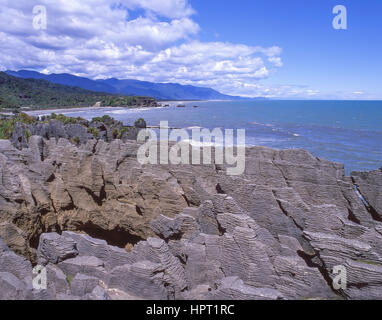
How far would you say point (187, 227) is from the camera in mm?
7758

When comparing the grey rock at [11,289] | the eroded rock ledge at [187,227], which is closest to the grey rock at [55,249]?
the eroded rock ledge at [187,227]

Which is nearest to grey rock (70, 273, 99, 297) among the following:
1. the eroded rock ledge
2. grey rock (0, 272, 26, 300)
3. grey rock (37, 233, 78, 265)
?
the eroded rock ledge

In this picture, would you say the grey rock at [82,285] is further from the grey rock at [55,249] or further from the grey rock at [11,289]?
the grey rock at [55,249]

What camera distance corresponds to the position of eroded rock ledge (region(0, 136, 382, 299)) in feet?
20.2

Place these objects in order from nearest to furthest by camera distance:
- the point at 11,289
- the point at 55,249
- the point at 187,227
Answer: the point at 11,289 < the point at 55,249 < the point at 187,227

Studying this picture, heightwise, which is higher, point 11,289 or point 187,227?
point 187,227

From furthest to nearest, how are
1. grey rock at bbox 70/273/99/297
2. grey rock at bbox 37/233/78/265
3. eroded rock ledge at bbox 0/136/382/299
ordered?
grey rock at bbox 37/233/78/265
grey rock at bbox 70/273/99/297
eroded rock ledge at bbox 0/136/382/299

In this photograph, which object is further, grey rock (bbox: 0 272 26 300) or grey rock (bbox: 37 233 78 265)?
grey rock (bbox: 37 233 78 265)

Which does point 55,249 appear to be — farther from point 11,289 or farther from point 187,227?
point 187,227

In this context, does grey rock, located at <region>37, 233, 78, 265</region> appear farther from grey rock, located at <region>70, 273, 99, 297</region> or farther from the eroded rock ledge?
grey rock, located at <region>70, 273, 99, 297</region>

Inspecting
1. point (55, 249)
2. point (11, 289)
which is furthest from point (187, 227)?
point (11, 289)

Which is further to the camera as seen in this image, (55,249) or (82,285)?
(55,249)

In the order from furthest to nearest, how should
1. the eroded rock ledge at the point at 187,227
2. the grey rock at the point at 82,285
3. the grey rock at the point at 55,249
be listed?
1. the grey rock at the point at 55,249
2. the grey rock at the point at 82,285
3. the eroded rock ledge at the point at 187,227

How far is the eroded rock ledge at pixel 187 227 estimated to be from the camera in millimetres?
6160
